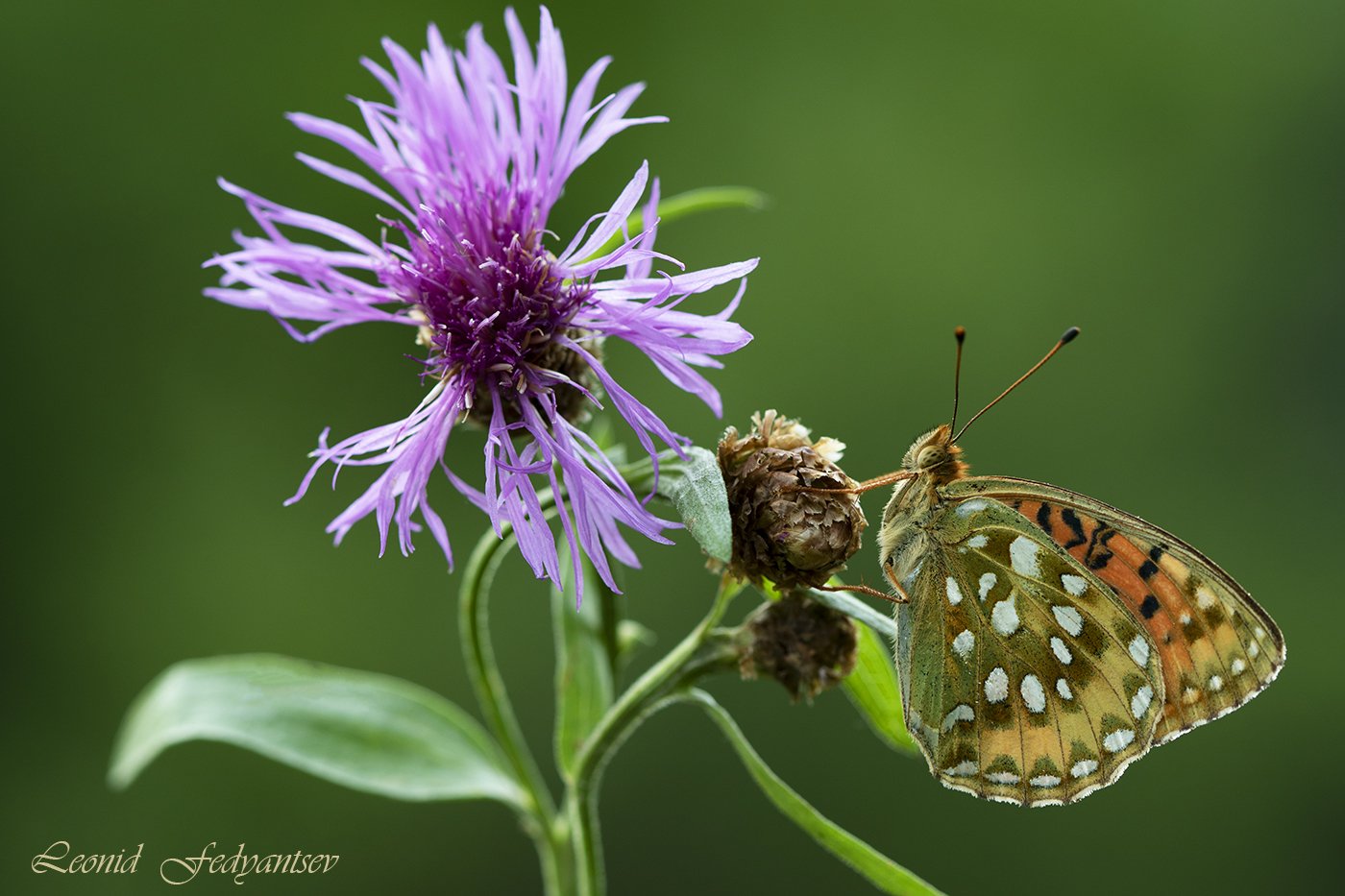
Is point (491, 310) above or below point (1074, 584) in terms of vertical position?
above

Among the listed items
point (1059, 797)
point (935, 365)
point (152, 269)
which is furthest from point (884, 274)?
point (1059, 797)

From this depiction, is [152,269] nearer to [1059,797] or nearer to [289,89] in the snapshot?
[289,89]

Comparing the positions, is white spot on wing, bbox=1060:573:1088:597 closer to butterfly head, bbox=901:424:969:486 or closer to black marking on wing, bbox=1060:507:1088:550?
black marking on wing, bbox=1060:507:1088:550

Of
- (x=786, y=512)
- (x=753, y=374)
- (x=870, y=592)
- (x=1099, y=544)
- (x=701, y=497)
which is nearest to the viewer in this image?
(x=701, y=497)

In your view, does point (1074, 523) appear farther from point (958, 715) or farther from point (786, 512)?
point (786, 512)

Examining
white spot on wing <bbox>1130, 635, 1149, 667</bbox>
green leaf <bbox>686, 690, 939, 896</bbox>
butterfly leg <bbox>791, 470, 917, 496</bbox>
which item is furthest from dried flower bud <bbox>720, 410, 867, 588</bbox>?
white spot on wing <bbox>1130, 635, 1149, 667</bbox>

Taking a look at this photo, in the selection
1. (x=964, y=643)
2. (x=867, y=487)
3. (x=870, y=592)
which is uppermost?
(x=867, y=487)

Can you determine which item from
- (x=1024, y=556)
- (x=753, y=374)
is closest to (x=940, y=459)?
(x=1024, y=556)
